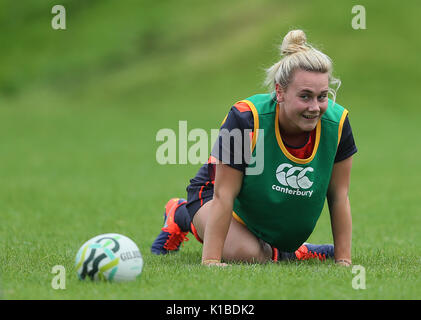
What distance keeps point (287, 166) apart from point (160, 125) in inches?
668

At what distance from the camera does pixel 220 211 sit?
18.2 feet

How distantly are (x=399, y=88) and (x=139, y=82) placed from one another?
35.4 ft

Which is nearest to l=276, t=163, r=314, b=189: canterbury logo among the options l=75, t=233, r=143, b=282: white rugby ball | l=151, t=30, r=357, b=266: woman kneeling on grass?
l=151, t=30, r=357, b=266: woman kneeling on grass

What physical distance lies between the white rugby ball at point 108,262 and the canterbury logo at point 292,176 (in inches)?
53.8

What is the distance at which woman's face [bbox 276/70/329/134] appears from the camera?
530 cm

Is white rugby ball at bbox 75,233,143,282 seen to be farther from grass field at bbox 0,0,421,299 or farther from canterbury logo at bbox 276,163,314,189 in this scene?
canterbury logo at bbox 276,163,314,189

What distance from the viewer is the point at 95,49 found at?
34625 mm

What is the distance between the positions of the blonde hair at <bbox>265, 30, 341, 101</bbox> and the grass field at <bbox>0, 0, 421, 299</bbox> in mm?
937

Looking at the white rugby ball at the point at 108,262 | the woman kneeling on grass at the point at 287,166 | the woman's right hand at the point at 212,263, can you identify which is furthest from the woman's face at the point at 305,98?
the white rugby ball at the point at 108,262

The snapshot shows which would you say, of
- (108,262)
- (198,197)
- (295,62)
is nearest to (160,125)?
(198,197)

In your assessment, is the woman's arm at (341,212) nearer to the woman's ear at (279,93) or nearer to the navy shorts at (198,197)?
the woman's ear at (279,93)

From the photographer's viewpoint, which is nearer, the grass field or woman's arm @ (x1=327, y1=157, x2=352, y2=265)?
the grass field
